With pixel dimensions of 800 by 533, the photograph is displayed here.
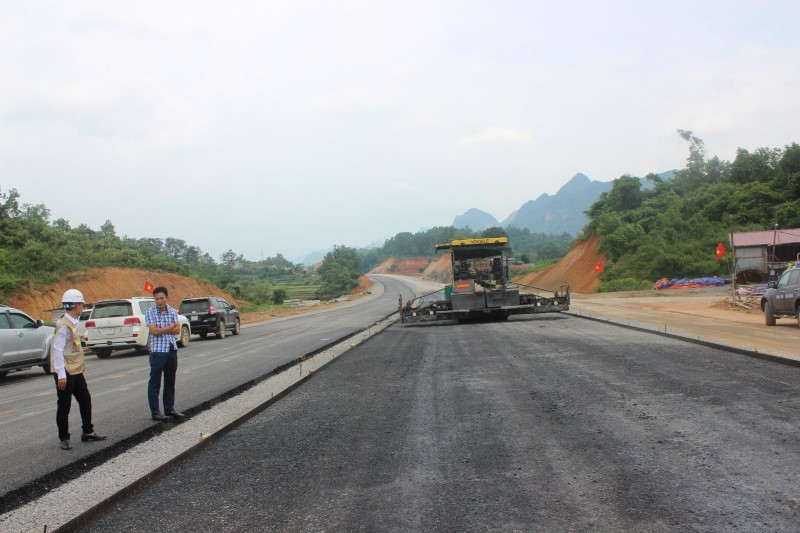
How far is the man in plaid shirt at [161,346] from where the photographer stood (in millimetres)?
7992

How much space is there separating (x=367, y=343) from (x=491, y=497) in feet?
44.1

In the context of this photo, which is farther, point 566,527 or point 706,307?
point 706,307

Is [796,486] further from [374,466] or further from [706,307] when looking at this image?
[706,307]

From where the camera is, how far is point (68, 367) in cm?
704

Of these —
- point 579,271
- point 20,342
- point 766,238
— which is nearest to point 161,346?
point 20,342

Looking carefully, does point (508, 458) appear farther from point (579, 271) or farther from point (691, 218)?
point (579, 271)

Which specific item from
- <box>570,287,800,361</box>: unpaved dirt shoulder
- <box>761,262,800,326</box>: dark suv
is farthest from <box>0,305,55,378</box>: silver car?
<box>761,262,800,326</box>: dark suv

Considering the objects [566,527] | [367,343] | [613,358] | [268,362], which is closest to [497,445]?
[566,527]

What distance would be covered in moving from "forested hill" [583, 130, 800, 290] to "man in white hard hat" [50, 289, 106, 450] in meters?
43.9

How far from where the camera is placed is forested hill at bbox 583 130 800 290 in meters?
49.4

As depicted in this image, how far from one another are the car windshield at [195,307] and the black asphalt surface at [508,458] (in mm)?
15273

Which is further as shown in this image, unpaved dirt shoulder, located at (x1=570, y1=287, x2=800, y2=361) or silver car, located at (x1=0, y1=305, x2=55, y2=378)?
silver car, located at (x1=0, y1=305, x2=55, y2=378)

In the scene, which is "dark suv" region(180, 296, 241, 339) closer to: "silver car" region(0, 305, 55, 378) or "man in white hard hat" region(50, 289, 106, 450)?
"silver car" region(0, 305, 55, 378)

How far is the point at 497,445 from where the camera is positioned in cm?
636
